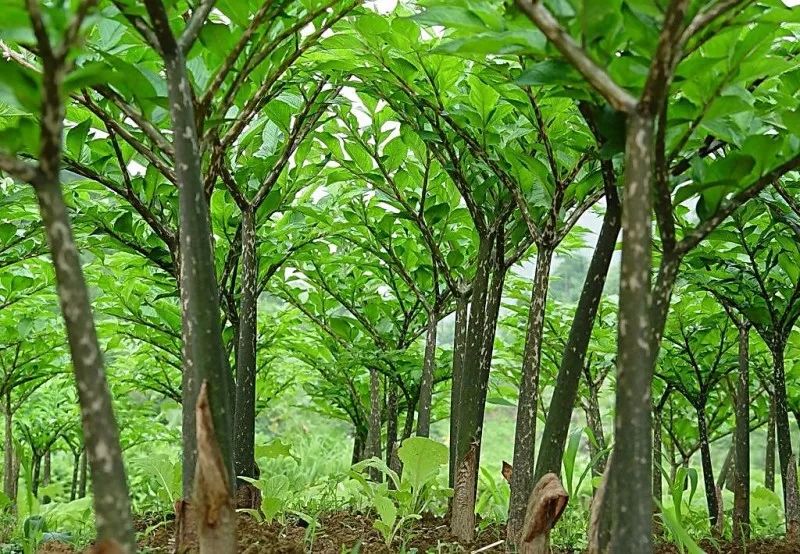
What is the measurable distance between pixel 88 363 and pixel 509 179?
1.40 m

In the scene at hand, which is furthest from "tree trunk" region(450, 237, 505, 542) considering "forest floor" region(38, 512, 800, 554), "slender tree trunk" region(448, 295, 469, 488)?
"slender tree trunk" region(448, 295, 469, 488)

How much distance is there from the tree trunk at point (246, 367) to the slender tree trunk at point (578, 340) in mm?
1108

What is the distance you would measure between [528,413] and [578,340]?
0.43 m

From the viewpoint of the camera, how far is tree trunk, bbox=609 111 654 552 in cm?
103

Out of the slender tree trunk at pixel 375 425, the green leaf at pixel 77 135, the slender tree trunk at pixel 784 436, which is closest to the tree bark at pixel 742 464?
the slender tree trunk at pixel 784 436

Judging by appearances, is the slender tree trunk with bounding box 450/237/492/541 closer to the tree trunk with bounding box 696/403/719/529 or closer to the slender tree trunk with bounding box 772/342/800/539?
the slender tree trunk with bounding box 772/342/800/539

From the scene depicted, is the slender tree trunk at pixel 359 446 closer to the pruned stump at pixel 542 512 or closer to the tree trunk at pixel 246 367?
the tree trunk at pixel 246 367

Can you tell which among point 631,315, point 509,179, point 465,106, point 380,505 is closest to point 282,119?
point 465,106

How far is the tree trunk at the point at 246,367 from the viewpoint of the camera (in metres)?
2.47

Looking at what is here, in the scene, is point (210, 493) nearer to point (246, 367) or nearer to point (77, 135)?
point (77, 135)

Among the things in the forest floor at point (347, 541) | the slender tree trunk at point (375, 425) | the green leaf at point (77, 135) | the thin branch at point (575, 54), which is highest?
the green leaf at point (77, 135)

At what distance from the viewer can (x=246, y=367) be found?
98.6 inches

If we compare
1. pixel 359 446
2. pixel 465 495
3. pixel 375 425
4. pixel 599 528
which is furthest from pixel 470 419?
pixel 359 446

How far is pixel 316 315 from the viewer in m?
4.67
